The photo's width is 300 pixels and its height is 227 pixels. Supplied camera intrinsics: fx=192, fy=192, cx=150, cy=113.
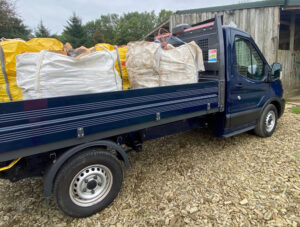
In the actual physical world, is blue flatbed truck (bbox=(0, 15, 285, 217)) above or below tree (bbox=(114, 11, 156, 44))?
below

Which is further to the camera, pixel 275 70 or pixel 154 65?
pixel 275 70

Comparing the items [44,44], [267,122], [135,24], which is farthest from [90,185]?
[135,24]

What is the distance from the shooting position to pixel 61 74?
198 cm

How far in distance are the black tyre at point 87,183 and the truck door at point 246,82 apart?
2.25m

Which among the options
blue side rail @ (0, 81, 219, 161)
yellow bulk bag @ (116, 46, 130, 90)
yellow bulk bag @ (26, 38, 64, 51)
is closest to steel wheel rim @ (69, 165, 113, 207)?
blue side rail @ (0, 81, 219, 161)

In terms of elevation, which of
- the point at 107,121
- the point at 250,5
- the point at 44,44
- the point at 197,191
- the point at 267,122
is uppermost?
the point at 250,5

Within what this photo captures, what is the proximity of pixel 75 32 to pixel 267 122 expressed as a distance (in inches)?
1129

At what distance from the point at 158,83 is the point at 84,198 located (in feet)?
5.49

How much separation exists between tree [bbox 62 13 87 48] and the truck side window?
88.9 ft

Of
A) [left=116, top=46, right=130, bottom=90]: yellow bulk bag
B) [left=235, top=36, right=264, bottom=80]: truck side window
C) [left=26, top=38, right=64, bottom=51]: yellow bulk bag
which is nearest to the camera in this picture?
[left=26, top=38, right=64, bottom=51]: yellow bulk bag

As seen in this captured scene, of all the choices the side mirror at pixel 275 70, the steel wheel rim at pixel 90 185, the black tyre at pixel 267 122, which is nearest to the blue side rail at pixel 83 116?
the steel wheel rim at pixel 90 185

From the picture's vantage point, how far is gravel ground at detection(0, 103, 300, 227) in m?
2.16

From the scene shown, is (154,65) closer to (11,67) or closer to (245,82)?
(11,67)

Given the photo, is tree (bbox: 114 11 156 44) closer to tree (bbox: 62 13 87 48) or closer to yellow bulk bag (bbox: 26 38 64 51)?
tree (bbox: 62 13 87 48)
